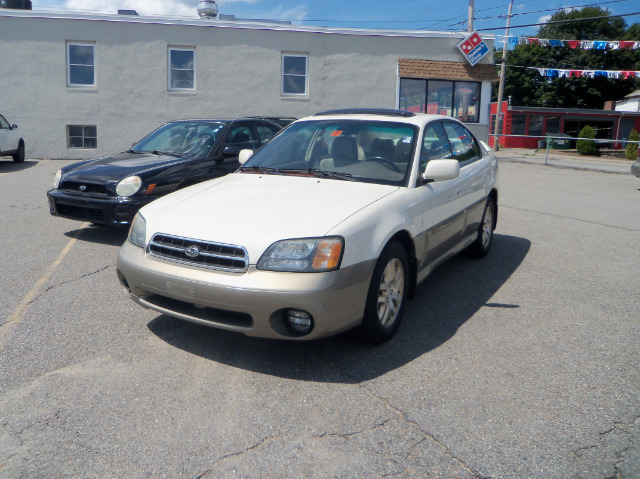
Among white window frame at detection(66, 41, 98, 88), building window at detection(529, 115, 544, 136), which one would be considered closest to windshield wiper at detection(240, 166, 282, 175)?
white window frame at detection(66, 41, 98, 88)

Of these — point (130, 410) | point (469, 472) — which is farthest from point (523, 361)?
point (130, 410)

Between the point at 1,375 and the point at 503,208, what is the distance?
28.5 ft

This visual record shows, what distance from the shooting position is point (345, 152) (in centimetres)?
488

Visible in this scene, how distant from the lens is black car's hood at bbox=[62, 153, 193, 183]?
22.3 feet

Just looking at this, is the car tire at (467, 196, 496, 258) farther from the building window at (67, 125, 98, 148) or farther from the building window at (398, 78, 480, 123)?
the building window at (67, 125, 98, 148)

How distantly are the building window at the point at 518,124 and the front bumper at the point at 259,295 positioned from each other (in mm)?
45633

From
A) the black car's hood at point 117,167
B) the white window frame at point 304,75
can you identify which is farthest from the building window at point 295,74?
the black car's hood at point 117,167

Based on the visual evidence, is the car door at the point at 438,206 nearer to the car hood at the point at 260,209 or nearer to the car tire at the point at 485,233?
the car hood at the point at 260,209

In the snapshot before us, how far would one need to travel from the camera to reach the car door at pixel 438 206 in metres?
4.62

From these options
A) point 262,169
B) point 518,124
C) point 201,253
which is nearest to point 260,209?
point 201,253

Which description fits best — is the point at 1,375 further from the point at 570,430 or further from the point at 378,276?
the point at 570,430

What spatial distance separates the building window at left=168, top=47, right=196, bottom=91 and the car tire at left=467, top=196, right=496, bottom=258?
581 inches

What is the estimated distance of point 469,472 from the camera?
271 centimetres

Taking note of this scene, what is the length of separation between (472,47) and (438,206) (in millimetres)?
17812
